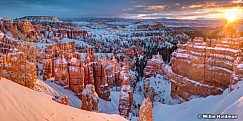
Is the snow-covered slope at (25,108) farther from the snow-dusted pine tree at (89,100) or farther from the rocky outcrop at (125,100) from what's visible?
the rocky outcrop at (125,100)

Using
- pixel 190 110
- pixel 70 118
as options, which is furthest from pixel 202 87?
pixel 70 118

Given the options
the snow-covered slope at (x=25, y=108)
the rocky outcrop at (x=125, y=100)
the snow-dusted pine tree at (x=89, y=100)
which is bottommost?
the rocky outcrop at (x=125, y=100)

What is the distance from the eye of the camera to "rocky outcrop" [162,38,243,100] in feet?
79.9

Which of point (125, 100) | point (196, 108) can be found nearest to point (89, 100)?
point (125, 100)

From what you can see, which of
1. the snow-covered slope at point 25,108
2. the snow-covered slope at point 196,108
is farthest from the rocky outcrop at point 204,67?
the snow-covered slope at point 25,108

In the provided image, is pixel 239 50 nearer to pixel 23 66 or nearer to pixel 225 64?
pixel 225 64

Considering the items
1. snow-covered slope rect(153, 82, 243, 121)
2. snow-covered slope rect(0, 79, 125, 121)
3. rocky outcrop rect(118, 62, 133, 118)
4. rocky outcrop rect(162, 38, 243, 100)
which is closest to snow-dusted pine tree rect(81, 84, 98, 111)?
snow-covered slope rect(153, 82, 243, 121)

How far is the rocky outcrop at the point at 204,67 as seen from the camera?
24344mm

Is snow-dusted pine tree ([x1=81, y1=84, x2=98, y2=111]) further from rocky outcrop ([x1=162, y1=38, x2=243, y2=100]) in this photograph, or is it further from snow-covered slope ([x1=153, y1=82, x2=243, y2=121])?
rocky outcrop ([x1=162, y1=38, x2=243, y2=100])

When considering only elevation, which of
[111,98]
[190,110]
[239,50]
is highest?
[239,50]

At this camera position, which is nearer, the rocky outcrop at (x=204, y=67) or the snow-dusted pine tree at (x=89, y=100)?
the snow-dusted pine tree at (x=89, y=100)

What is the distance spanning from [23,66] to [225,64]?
54.5ft

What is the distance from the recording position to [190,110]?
19531 millimetres

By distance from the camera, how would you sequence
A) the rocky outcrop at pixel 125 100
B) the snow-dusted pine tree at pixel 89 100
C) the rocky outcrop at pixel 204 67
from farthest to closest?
the rocky outcrop at pixel 125 100 < the rocky outcrop at pixel 204 67 < the snow-dusted pine tree at pixel 89 100
